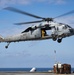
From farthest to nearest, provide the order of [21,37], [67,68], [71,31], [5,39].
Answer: [5,39]
[21,37]
[67,68]
[71,31]

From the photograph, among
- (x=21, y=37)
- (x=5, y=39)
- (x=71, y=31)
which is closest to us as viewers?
(x=71, y=31)

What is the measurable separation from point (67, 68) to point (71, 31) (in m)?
9.74

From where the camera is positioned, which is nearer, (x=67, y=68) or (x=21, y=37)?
(x=67, y=68)

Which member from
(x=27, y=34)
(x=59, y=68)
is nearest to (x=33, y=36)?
(x=27, y=34)

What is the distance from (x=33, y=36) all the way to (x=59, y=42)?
26.2 feet

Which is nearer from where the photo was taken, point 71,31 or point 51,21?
point 71,31

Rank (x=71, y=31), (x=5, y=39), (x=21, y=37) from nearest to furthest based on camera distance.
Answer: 1. (x=71, y=31)
2. (x=21, y=37)
3. (x=5, y=39)

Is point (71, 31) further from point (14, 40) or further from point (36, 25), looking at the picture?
point (14, 40)

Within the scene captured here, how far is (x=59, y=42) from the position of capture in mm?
61844

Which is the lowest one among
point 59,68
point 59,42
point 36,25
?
point 59,68

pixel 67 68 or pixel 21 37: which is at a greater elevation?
pixel 21 37

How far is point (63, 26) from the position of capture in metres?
61.7

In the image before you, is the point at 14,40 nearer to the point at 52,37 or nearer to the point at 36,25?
the point at 36,25

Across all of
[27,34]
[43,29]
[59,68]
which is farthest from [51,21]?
[59,68]
